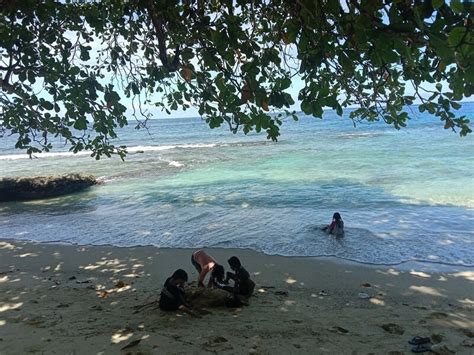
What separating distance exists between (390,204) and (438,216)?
6.22ft

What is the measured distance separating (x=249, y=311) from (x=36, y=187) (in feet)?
48.7

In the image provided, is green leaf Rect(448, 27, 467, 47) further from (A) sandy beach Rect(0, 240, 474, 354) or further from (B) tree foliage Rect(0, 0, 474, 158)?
(A) sandy beach Rect(0, 240, 474, 354)

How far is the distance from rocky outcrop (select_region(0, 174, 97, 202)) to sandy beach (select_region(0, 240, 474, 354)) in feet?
30.6

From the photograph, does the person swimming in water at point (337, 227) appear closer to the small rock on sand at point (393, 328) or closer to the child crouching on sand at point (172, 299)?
the small rock on sand at point (393, 328)

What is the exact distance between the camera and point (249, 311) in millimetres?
6105

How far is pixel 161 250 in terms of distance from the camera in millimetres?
10086

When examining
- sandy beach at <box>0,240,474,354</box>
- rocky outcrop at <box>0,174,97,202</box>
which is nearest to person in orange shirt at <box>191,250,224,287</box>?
sandy beach at <box>0,240,474,354</box>

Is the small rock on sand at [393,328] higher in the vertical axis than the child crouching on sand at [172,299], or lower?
lower

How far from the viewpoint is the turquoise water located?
402 inches

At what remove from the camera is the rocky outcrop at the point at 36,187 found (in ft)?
58.6

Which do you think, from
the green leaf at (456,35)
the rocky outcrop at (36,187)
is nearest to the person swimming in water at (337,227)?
the green leaf at (456,35)

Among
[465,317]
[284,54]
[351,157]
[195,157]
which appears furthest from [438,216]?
[195,157]

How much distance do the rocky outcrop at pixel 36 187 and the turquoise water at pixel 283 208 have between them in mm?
854

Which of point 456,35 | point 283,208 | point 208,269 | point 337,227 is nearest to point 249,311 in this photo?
point 208,269
